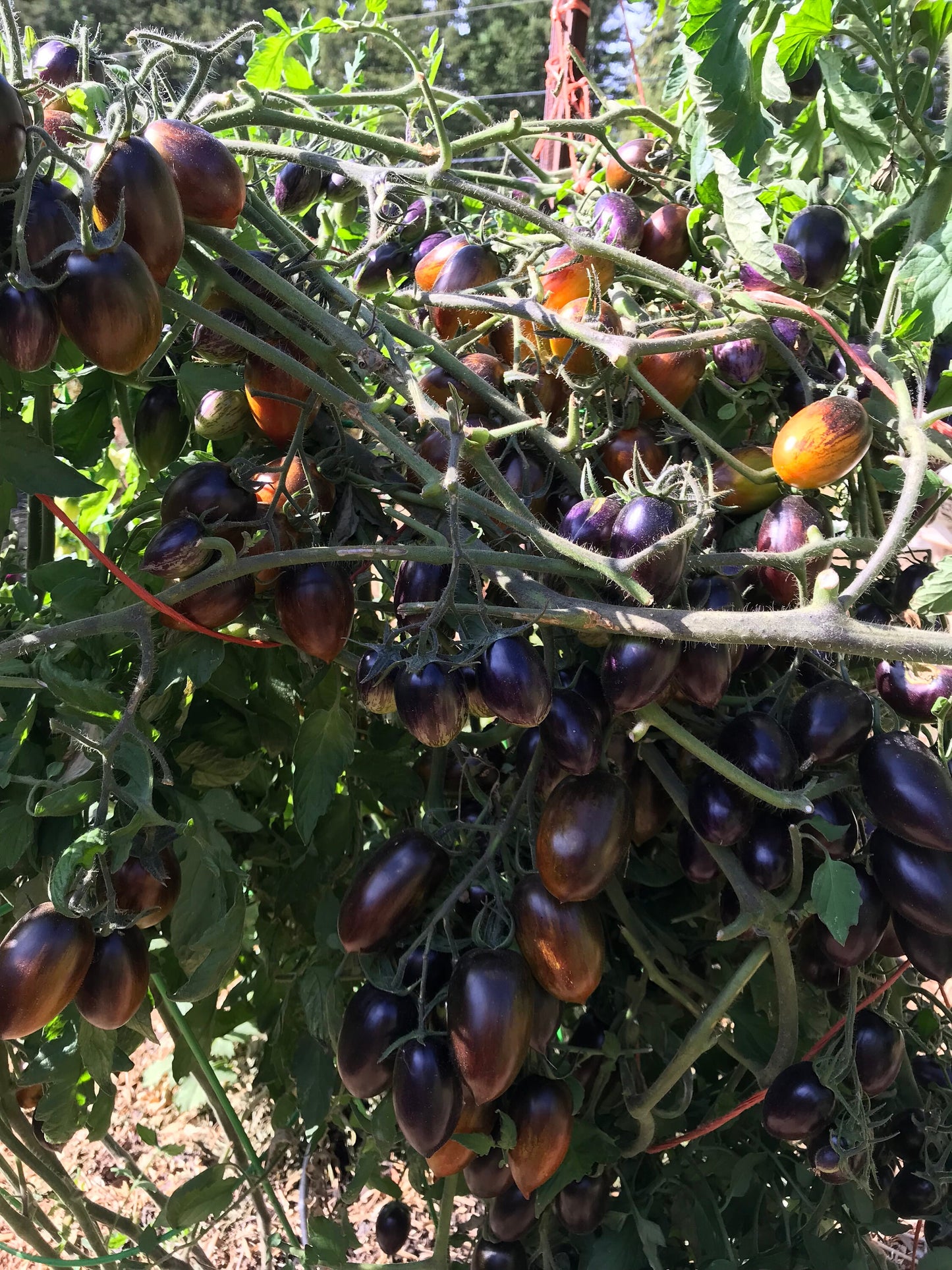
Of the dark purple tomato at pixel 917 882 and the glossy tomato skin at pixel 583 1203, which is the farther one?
the glossy tomato skin at pixel 583 1203

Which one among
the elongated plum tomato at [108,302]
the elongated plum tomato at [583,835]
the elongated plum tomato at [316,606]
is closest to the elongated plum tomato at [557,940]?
the elongated plum tomato at [583,835]

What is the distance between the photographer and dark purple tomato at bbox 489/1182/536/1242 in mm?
796

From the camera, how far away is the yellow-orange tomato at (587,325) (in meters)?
0.68

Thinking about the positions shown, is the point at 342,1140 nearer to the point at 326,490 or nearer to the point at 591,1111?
the point at 591,1111

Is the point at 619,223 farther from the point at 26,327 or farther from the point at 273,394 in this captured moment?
the point at 26,327

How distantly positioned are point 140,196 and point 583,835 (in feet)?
1.56

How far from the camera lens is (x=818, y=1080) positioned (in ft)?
2.24

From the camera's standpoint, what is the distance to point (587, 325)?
653mm

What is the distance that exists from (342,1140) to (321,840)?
0.82 meters

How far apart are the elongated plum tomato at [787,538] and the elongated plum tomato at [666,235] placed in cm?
28

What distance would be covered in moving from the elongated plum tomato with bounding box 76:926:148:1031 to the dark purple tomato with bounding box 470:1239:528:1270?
1.52 ft

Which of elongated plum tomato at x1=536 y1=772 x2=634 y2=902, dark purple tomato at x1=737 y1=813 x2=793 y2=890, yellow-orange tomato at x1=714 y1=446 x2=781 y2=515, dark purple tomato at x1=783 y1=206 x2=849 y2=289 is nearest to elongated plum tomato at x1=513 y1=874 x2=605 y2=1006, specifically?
elongated plum tomato at x1=536 y1=772 x2=634 y2=902

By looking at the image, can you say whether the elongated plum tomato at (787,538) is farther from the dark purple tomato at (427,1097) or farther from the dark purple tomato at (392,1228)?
the dark purple tomato at (392,1228)

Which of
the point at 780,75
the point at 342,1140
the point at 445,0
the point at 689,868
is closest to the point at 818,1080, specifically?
the point at 689,868
